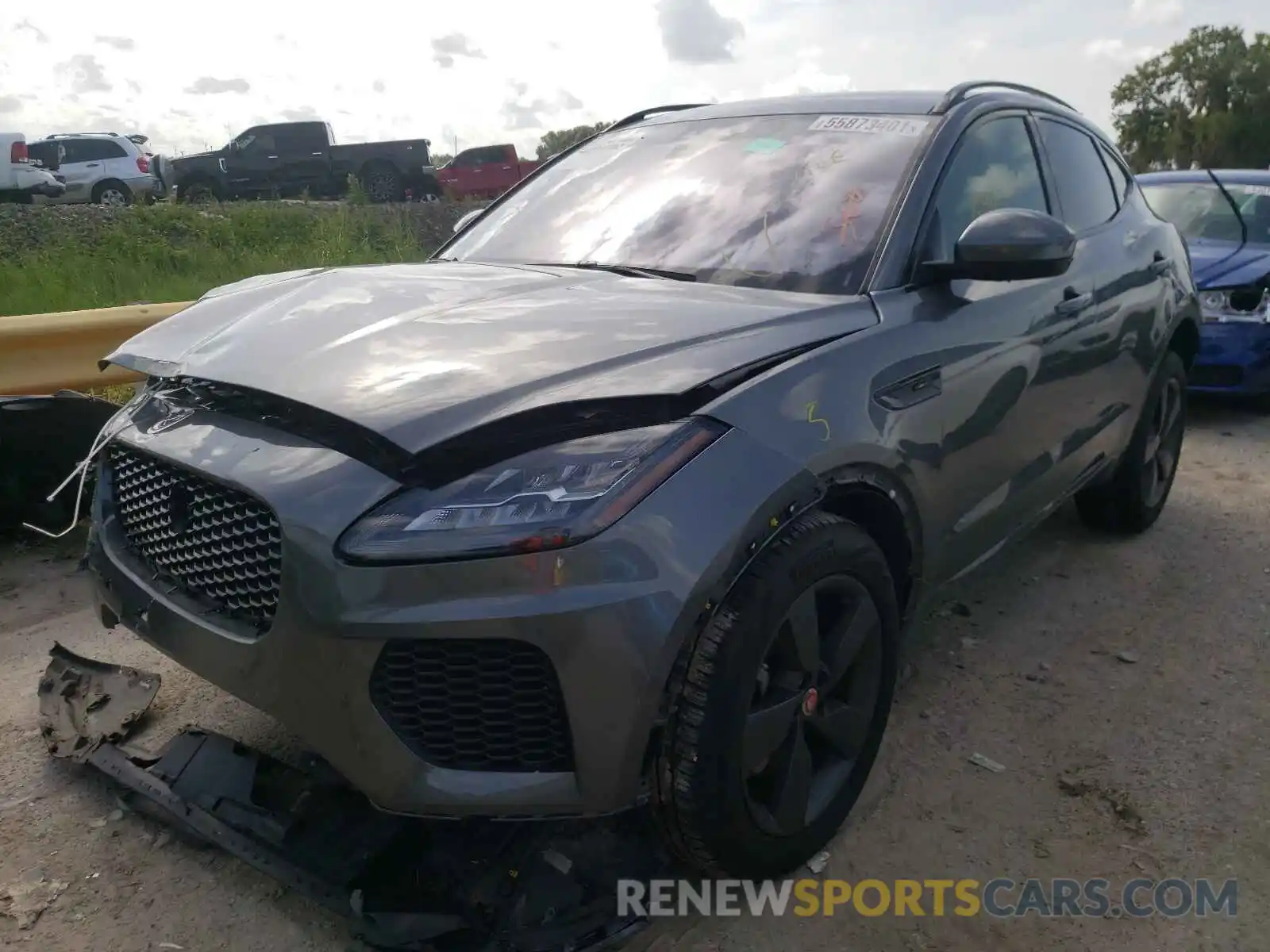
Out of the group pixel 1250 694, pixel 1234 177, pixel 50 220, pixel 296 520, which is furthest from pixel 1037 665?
pixel 50 220

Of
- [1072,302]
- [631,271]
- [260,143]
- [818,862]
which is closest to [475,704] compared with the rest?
[818,862]

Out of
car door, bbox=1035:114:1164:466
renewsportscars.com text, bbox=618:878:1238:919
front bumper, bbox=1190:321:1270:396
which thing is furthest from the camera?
front bumper, bbox=1190:321:1270:396

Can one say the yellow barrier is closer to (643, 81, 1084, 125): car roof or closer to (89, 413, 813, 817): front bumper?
(643, 81, 1084, 125): car roof

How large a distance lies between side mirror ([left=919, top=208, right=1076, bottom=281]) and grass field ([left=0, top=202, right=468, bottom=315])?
24.6 ft

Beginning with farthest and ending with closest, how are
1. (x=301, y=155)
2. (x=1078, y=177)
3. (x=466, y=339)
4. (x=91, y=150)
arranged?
1. (x=91, y=150)
2. (x=301, y=155)
3. (x=1078, y=177)
4. (x=466, y=339)

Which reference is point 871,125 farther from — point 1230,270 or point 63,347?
point 1230,270

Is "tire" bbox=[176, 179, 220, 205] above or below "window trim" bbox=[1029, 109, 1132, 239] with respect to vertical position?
below

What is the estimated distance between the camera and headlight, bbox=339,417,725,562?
5.62 feet

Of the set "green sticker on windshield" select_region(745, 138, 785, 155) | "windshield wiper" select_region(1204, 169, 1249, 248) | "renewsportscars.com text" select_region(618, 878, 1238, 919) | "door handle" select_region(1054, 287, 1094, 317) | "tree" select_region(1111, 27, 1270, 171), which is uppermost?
"green sticker on windshield" select_region(745, 138, 785, 155)

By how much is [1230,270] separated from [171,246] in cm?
1087

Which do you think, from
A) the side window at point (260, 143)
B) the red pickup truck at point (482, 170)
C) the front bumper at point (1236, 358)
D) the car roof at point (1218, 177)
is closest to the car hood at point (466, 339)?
the front bumper at point (1236, 358)

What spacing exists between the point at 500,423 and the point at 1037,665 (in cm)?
231

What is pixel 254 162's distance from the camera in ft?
69.9

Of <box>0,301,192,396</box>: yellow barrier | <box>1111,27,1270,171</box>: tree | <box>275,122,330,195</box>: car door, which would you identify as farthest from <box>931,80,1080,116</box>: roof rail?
<box>1111,27,1270,171</box>: tree
